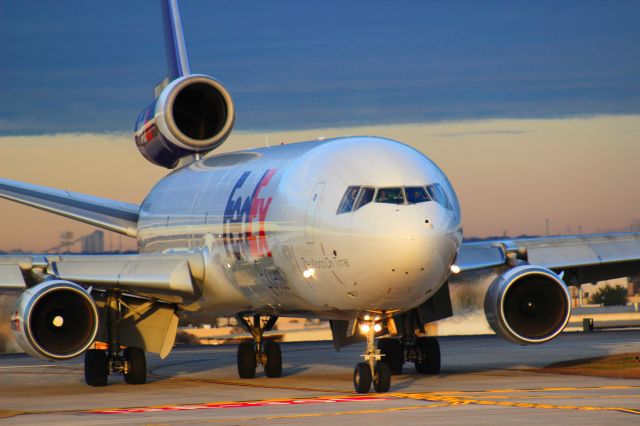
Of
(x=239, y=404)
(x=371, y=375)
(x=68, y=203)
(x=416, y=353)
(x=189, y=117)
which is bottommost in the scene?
(x=239, y=404)

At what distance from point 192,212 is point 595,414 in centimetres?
1369

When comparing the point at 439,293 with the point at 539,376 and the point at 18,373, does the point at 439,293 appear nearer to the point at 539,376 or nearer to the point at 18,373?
the point at 539,376

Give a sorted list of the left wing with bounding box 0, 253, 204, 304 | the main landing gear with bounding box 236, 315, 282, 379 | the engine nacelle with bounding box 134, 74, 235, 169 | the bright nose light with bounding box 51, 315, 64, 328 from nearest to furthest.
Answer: the bright nose light with bounding box 51, 315, 64, 328
the left wing with bounding box 0, 253, 204, 304
the main landing gear with bounding box 236, 315, 282, 379
the engine nacelle with bounding box 134, 74, 235, 169

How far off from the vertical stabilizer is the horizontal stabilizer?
474cm

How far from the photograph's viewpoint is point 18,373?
3419 centimetres

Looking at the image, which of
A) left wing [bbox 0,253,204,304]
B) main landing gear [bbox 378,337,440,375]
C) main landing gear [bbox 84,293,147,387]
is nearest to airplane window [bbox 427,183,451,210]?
main landing gear [bbox 378,337,440,375]

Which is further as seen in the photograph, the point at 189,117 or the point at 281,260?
the point at 189,117

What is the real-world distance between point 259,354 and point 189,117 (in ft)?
24.8

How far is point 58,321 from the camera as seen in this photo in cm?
2559

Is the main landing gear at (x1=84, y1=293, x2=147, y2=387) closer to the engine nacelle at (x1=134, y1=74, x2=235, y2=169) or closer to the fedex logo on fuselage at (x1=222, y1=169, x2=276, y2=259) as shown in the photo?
A: the fedex logo on fuselage at (x1=222, y1=169, x2=276, y2=259)

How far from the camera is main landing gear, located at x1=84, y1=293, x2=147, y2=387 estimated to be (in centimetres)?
2825

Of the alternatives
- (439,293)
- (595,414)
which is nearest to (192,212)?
(439,293)

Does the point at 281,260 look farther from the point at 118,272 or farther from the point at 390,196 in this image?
the point at 118,272

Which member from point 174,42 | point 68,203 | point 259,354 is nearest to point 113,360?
point 259,354
